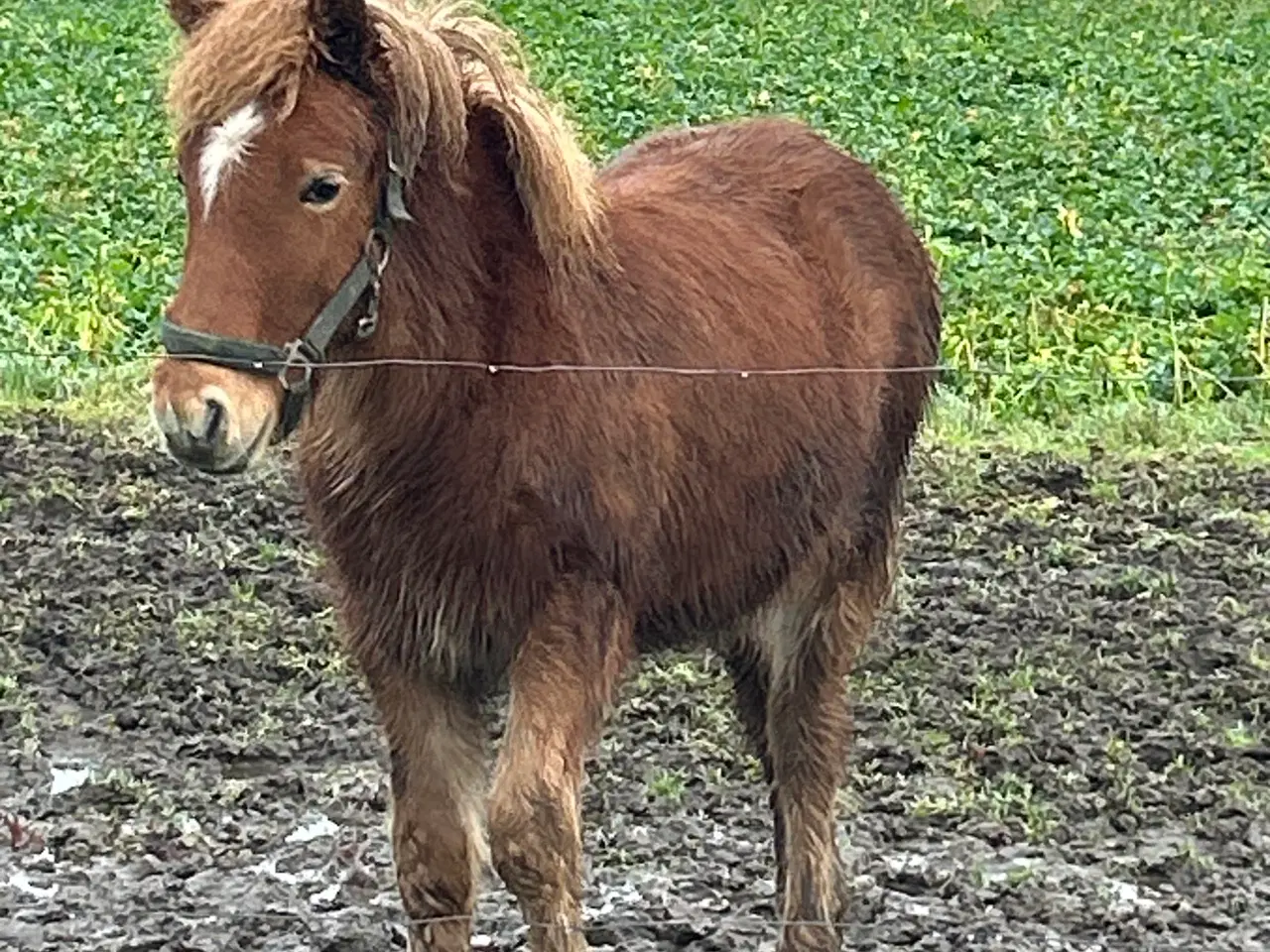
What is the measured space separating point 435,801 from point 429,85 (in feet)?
4.46

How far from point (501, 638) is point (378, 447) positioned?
403 mm

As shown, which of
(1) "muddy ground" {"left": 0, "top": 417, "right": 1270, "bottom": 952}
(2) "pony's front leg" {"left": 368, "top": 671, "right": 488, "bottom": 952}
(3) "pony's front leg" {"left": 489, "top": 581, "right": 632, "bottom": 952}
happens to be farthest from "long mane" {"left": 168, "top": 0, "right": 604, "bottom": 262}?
(1) "muddy ground" {"left": 0, "top": 417, "right": 1270, "bottom": 952}

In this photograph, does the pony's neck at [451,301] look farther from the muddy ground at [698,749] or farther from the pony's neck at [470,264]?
the muddy ground at [698,749]

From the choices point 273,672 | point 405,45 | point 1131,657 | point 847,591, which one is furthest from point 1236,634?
point 405,45

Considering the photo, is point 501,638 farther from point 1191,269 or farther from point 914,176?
point 914,176

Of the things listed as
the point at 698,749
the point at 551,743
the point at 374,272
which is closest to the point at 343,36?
the point at 374,272

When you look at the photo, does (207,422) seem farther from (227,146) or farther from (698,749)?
(698,749)

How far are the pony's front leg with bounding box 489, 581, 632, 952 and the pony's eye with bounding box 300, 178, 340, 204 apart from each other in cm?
81

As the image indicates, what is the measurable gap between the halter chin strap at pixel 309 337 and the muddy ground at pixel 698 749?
1673mm

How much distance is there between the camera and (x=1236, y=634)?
686 cm

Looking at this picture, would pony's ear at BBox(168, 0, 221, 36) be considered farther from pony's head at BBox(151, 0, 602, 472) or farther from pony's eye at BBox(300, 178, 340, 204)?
pony's eye at BBox(300, 178, 340, 204)

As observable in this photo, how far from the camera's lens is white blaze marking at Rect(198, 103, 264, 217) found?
11.6 ft

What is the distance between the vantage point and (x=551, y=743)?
153 inches

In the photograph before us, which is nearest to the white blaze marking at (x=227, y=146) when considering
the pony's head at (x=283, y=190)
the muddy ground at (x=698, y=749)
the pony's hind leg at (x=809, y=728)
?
the pony's head at (x=283, y=190)
